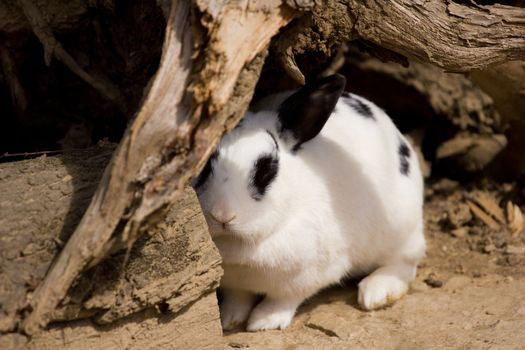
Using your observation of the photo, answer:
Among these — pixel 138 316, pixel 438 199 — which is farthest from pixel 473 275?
pixel 138 316

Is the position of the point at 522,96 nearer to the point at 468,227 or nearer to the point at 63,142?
the point at 468,227

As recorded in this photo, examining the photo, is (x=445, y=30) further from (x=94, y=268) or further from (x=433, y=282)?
(x=94, y=268)

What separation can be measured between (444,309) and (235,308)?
1.31m

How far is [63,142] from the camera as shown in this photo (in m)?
4.93

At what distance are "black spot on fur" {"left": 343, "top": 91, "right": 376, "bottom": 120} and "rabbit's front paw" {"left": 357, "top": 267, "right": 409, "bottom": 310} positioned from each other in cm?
107

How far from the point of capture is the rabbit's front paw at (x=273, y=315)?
4.12 m

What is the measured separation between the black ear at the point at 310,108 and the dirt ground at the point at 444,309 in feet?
3.71

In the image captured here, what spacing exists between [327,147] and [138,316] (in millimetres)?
1653

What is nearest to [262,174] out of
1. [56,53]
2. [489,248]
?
[56,53]

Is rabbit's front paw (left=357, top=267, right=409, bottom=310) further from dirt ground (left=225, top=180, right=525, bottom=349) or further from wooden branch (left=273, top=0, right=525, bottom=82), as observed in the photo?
wooden branch (left=273, top=0, right=525, bottom=82)

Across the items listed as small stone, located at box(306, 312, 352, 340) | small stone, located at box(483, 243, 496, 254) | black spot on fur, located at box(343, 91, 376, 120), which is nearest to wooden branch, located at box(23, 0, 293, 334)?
small stone, located at box(306, 312, 352, 340)

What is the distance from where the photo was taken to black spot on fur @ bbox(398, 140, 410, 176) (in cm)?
456

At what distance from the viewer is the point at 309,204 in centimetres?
396

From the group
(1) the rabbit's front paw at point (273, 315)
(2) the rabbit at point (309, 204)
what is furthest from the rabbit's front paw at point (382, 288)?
(1) the rabbit's front paw at point (273, 315)
